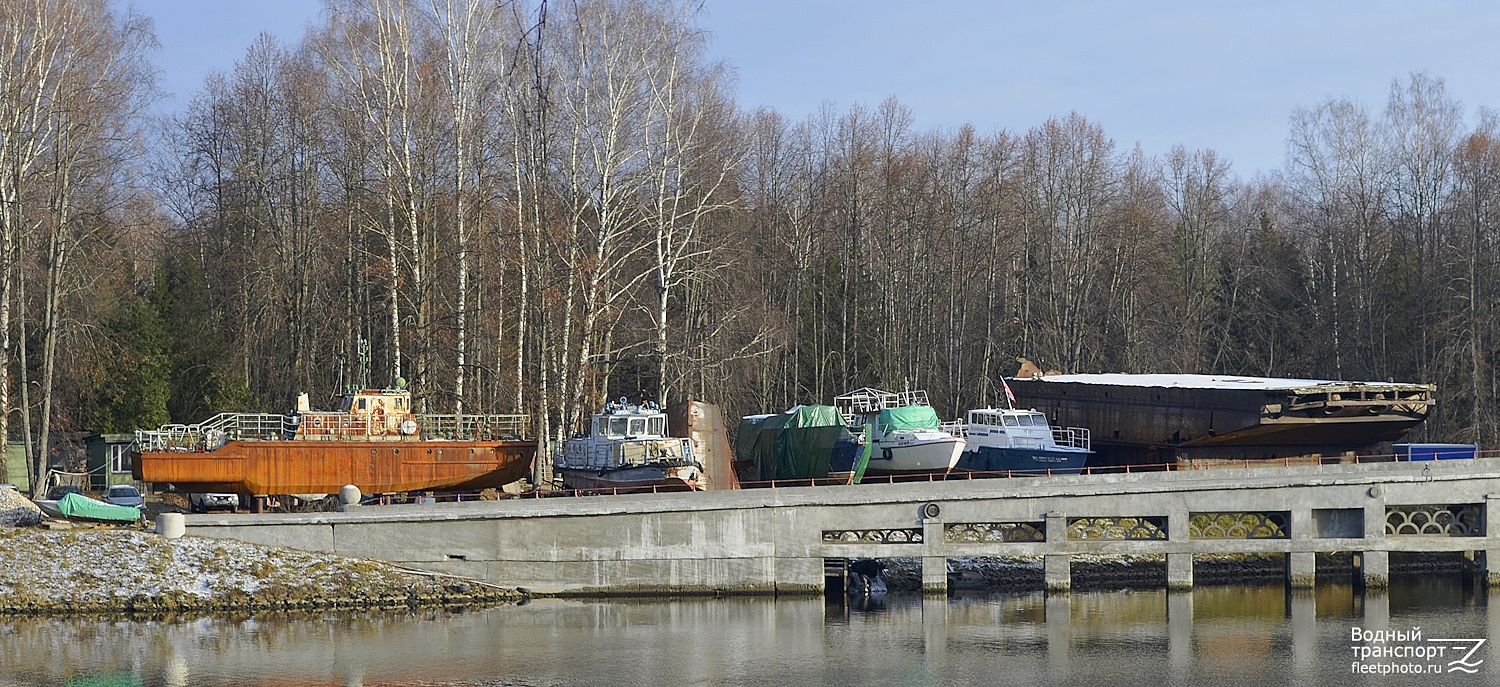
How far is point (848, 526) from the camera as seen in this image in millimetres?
34156

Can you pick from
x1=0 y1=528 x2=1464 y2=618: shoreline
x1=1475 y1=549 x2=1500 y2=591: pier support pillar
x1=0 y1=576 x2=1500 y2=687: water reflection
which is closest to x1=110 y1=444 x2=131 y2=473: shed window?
x1=0 y1=528 x2=1464 y2=618: shoreline

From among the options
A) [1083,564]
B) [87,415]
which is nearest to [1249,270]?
[1083,564]

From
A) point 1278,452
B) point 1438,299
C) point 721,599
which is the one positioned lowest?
point 721,599

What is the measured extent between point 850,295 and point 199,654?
39.3m

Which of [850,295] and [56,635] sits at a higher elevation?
[850,295]

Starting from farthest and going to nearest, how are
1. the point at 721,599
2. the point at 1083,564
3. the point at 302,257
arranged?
1. the point at 302,257
2. the point at 1083,564
3. the point at 721,599

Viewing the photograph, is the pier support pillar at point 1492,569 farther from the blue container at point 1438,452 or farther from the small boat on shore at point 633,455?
the small boat on shore at point 633,455

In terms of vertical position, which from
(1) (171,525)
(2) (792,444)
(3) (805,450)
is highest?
(2) (792,444)

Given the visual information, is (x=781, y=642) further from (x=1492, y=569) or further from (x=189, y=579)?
(x=1492, y=569)

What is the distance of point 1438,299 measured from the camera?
194ft

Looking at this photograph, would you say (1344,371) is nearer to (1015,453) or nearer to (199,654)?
(1015,453)

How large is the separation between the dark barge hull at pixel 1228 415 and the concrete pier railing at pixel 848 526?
278cm

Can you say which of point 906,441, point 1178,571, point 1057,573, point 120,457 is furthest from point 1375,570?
point 120,457

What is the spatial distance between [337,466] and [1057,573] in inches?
765
